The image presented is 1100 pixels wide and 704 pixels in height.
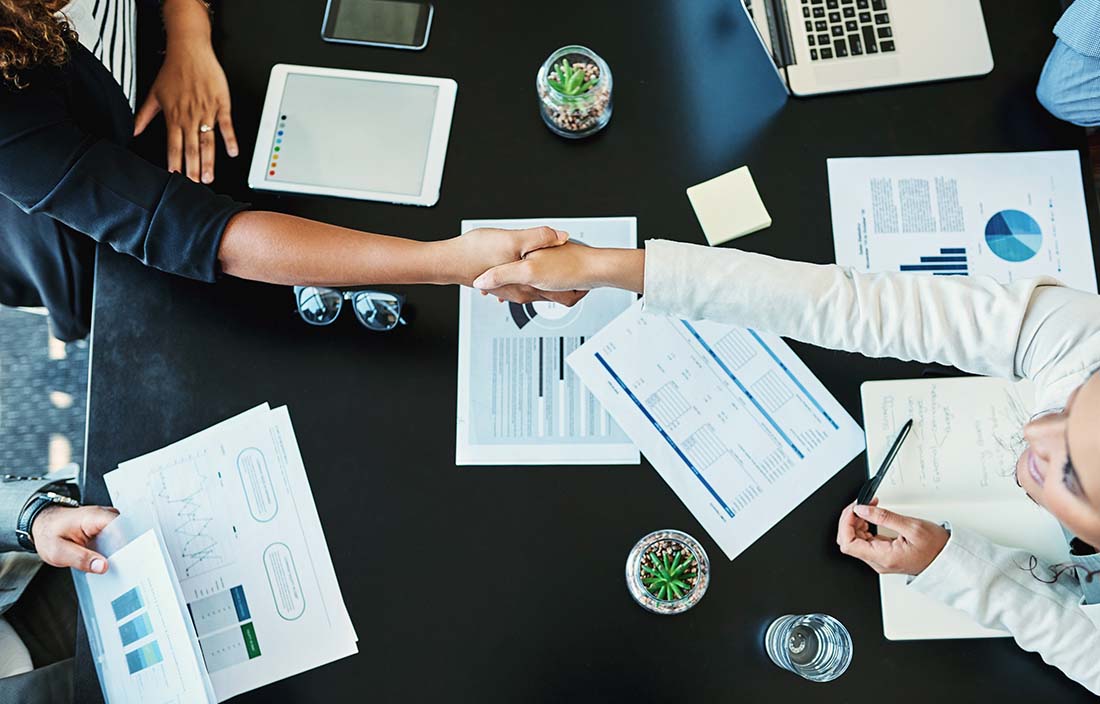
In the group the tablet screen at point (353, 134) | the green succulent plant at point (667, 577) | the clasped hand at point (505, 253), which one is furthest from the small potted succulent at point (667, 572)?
the tablet screen at point (353, 134)

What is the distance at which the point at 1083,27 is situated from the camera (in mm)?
991

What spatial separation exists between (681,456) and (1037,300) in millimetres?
425

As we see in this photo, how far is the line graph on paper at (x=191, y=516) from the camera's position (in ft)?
3.34

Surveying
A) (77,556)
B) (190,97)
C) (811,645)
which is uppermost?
(190,97)

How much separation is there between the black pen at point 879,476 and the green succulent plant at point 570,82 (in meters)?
0.58

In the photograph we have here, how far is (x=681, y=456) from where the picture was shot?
3.32ft

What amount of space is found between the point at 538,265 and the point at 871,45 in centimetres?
54

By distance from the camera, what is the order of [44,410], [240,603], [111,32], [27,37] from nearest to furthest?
[27,37] → [240,603] → [111,32] → [44,410]

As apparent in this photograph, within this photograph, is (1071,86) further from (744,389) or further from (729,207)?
(744,389)

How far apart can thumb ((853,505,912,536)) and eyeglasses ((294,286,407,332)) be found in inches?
23.6

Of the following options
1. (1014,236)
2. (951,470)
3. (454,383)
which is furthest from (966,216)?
(454,383)

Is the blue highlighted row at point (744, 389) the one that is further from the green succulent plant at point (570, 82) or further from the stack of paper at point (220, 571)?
the stack of paper at point (220, 571)

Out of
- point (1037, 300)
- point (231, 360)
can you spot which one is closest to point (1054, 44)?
point (1037, 300)

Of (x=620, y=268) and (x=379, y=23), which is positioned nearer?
(x=620, y=268)
